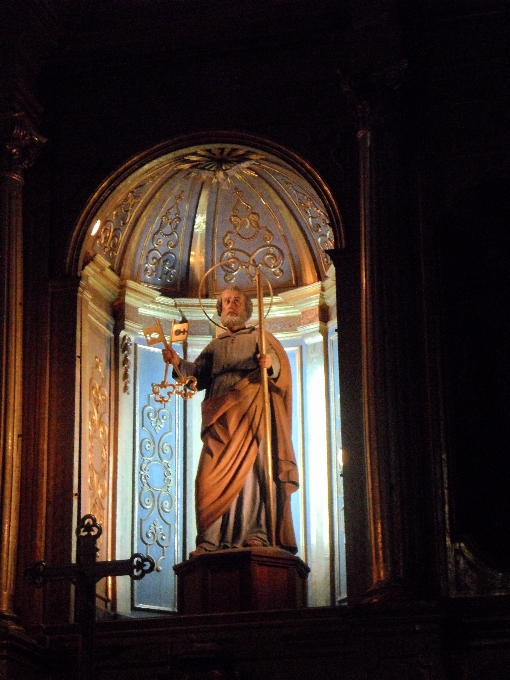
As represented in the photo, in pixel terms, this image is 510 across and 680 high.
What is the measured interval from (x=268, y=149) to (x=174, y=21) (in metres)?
1.02

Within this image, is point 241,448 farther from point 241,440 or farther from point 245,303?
point 245,303

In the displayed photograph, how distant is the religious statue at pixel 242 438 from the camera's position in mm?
9453

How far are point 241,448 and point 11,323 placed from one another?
5.15ft

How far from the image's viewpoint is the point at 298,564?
9273 mm

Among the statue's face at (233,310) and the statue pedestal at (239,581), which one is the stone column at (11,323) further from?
the statue's face at (233,310)

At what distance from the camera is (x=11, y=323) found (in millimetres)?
9273

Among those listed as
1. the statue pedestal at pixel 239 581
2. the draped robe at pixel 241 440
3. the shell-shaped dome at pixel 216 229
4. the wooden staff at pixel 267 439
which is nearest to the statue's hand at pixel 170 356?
the draped robe at pixel 241 440

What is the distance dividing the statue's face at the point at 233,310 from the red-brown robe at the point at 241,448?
41cm

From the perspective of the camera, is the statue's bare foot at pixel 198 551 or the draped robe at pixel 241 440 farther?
the draped robe at pixel 241 440

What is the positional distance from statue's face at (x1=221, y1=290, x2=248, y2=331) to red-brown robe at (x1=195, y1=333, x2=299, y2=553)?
1.34ft

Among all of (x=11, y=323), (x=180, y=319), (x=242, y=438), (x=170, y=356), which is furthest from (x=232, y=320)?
(x=11, y=323)

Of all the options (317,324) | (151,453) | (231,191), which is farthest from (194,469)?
(231,191)

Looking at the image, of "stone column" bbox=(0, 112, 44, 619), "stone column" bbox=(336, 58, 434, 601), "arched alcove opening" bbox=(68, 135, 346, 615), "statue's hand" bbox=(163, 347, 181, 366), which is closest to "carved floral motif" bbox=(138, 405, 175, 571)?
"arched alcove opening" bbox=(68, 135, 346, 615)

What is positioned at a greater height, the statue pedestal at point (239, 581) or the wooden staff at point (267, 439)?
the wooden staff at point (267, 439)
